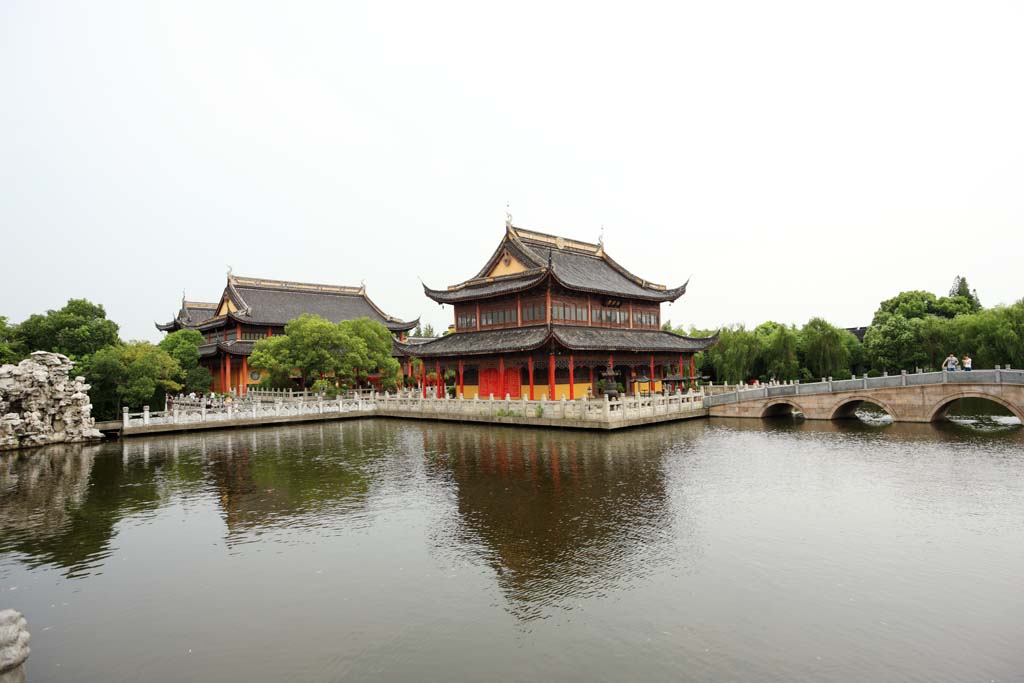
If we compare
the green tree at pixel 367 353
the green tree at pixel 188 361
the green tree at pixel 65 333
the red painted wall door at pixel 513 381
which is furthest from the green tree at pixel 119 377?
the red painted wall door at pixel 513 381

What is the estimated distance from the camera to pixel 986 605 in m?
8.30

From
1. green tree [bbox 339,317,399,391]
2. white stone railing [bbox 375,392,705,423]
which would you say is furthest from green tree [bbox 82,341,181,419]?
white stone railing [bbox 375,392,705,423]

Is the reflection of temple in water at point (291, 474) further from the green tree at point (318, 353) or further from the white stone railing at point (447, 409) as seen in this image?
the green tree at point (318, 353)

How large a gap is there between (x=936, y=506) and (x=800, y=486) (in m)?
3.07

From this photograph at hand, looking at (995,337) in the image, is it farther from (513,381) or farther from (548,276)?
(513,381)

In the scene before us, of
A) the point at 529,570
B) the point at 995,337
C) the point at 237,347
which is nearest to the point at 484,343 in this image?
the point at 237,347

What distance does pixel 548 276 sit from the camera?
3272 cm

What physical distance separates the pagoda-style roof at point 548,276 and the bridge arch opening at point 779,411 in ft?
35.4

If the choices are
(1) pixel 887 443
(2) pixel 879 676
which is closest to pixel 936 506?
(2) pixel 879 676

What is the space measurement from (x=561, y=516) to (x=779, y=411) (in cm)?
2592

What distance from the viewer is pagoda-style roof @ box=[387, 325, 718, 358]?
32.3 m

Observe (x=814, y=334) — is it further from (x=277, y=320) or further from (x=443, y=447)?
(x=277, y=320)

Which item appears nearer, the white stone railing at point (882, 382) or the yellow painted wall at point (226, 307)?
the white stone railing at point (882, 382)

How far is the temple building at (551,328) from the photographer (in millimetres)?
33344
